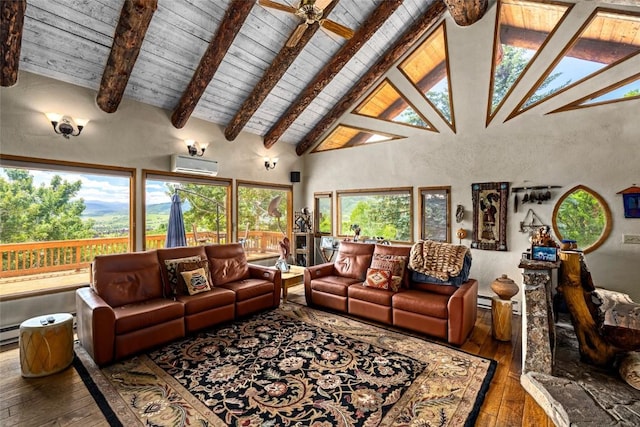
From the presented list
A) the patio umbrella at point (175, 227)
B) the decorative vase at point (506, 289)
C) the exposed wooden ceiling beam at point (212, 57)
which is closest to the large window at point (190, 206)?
the patio umbrella at point (175, 227)

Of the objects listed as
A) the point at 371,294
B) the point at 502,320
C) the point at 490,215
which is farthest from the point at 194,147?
the point at 502,320

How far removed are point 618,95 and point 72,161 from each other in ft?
23.9

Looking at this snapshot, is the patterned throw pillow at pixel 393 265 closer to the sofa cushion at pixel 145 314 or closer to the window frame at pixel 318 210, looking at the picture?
the window frame at pixel 318 210

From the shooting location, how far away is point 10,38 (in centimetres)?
299

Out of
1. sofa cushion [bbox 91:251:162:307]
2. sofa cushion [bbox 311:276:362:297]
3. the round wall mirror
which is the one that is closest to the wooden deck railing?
sofa cushion [bbox 91:251:162:307]

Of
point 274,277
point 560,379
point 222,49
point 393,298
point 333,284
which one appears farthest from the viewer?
point 274,277

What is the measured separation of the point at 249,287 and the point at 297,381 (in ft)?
5.87

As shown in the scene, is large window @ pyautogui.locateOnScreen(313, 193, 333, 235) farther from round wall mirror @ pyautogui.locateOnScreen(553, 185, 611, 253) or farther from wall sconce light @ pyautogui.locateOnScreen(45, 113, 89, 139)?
wall sconce light @ pyautogui.locateOnScreen(45, 113, 89, 139)

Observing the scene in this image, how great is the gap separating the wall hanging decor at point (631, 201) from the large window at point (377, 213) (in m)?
2.86

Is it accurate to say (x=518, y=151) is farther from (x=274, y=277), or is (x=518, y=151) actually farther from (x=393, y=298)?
(x=274, y=277)

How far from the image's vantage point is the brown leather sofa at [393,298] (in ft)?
11.0

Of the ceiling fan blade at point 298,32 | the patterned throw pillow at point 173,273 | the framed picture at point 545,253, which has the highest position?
the ceiling fan blade at point 298,32

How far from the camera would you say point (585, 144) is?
4.04 m

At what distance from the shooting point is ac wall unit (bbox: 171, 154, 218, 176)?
4.86 m
